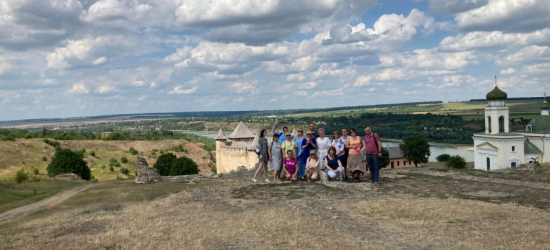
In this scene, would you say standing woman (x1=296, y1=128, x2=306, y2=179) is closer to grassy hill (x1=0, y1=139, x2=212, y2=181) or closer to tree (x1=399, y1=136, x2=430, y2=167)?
grassy hill (x1=0, y1=139, x2=212, y2=181)

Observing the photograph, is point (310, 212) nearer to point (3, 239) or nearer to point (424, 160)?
point (3, 239)

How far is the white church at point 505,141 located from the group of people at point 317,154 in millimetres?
26376

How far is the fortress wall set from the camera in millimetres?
37344

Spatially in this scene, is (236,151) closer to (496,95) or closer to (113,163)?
(113,163)

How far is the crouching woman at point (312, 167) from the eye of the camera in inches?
511

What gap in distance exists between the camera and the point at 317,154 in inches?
528

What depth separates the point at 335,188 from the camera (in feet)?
39.3

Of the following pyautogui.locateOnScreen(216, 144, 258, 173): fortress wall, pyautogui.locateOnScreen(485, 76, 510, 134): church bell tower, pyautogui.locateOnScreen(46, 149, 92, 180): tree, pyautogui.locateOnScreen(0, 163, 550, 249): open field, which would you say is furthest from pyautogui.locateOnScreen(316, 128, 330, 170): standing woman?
pyautogui.locateOnScreen(485, 76, 510, 134): church bell tower

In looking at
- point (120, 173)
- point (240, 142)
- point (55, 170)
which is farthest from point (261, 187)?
point (120, 173)

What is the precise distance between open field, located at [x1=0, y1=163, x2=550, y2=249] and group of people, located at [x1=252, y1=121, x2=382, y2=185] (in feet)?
1.79

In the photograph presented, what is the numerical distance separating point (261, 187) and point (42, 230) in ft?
18.9

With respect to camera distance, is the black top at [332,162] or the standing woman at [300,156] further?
the standing woman at [300,156]

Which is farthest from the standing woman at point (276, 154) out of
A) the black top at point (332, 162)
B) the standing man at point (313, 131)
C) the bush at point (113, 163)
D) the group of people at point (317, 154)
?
the bush at point (113, 163)

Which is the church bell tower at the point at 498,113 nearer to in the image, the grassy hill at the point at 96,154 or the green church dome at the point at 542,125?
the green church dome at the point at 542,125
